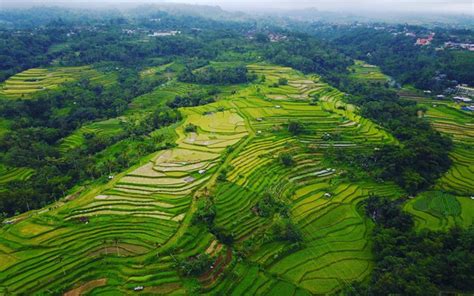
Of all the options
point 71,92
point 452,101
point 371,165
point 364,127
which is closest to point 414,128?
point 364,127

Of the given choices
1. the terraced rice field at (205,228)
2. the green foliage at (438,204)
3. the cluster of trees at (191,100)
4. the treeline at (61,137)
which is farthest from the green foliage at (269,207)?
the cluster of trees at (191,100)

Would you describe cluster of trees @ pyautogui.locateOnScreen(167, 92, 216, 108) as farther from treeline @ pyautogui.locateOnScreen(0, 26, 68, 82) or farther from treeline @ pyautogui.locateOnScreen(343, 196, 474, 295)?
treeline @ pyautogui.locateOnScreen(343, 196, 474, 295)

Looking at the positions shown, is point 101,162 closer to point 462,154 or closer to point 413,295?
point 413,295

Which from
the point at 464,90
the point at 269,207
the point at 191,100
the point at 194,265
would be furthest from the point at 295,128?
the point at 464,90

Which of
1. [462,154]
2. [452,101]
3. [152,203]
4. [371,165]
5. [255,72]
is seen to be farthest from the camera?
[255,72]

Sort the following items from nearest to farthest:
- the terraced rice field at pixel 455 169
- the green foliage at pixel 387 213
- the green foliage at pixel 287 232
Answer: the green foliage at pixel 287 232, the green foliage at pixel 387 213, the terraced rice field at pixel 455 169

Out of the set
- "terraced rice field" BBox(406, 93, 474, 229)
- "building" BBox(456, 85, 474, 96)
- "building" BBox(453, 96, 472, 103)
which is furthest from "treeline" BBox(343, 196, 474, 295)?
"building" BBox(456, 85, 474, 96)

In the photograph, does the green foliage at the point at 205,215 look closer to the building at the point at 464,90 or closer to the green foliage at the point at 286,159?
the green foliage at the point at 286,159

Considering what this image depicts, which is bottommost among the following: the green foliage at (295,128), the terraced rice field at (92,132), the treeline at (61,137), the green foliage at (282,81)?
the terraced rice field at (92,132)
